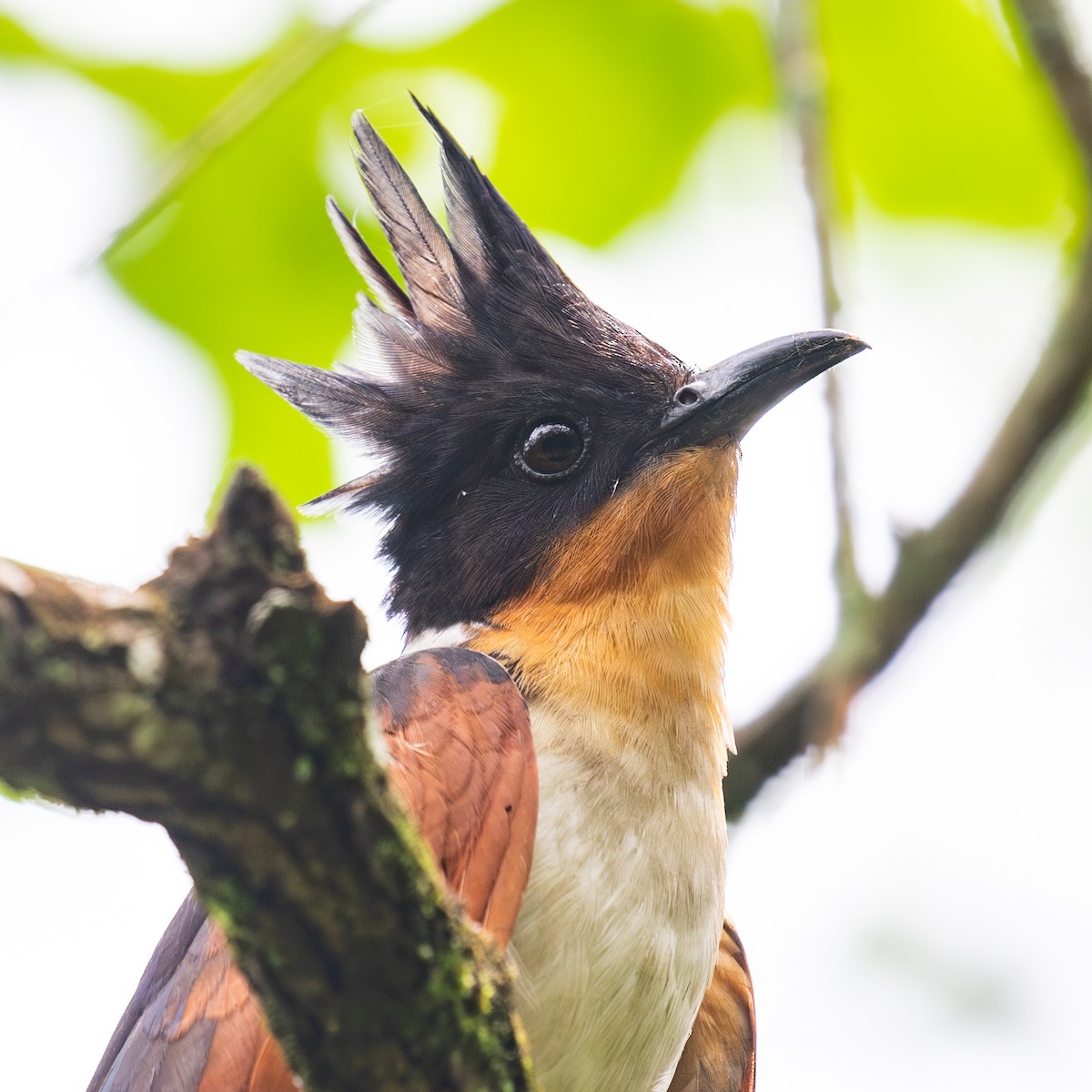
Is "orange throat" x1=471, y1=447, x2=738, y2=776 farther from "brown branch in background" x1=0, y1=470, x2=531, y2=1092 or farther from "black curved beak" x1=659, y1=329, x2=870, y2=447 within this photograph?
"brown branch in background" x1=0, y1=470, x2=531, y2=1092

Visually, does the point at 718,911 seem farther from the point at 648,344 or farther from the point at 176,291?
the point at 176,291

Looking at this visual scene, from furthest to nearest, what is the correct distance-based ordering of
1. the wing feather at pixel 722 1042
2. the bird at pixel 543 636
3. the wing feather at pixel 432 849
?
1. the wing feather at pixel 722 1042
2. the bird at pixel 543 636
3. the wing feather at pixel 432 849

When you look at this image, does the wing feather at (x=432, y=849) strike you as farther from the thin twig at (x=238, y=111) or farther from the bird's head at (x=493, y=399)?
the thin twig at (x=238, y=111)

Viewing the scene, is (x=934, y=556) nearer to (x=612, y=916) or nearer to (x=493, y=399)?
(x=493, y=399)

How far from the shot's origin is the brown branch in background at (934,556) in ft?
15.2

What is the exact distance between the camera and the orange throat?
13.1 feet

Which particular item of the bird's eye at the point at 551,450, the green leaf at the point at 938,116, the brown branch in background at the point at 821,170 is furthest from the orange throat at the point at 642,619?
the green leaf at the point at 938,116

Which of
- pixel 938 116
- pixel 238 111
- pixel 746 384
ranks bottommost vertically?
pixel 746 384

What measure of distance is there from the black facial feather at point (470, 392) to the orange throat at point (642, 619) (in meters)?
0.13

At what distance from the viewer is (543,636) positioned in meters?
4.22

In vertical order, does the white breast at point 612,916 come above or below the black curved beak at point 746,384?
below

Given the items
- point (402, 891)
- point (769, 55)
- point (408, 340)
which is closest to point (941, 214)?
point (769, 55)

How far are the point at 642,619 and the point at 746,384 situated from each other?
879 millimetres

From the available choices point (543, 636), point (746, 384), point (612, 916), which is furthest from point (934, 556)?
point (612, 916)
